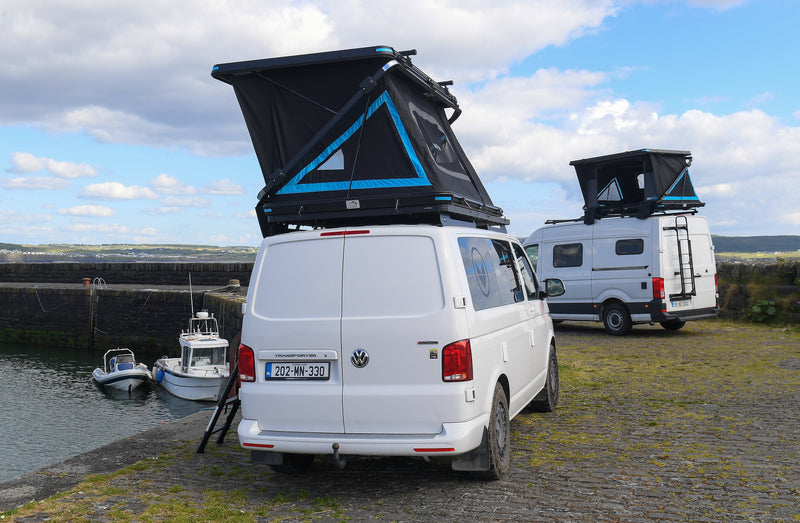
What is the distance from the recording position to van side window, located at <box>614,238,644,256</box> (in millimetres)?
15492

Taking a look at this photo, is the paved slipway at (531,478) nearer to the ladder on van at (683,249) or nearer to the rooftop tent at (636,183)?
the ladder on van at (683,249)

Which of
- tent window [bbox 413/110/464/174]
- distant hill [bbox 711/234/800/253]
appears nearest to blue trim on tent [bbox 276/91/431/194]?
tent window [bbox 413/110/464/174]

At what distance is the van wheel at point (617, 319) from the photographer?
16234 millimetres

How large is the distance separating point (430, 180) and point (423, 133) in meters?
0.79

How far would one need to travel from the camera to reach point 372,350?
5.23m

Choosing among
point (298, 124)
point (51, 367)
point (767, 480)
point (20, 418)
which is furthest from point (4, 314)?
point (767, 480)

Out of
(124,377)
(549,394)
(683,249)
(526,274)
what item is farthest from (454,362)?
(124,377)

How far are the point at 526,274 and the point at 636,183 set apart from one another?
10525 mm

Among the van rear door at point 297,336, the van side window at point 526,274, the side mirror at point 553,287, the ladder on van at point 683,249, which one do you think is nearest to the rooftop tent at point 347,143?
the van side window at point 526,274

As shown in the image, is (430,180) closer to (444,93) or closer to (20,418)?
(444,93)

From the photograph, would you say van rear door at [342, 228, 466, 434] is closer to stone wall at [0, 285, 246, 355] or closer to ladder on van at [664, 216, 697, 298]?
ladder on van at [664, 216, 697, 298]

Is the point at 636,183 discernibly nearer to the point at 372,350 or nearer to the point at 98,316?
the point at 372,350

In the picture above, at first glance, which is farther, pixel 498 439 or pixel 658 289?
pixel 658 289

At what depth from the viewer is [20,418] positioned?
21.8 meters
